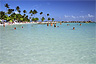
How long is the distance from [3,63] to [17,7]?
100720mm

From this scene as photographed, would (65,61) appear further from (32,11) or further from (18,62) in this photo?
(32,11)

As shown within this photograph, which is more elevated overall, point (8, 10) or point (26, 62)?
point (8, 10)

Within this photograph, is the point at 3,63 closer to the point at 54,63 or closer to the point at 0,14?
the point at 54,63

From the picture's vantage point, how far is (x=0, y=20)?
79812mm

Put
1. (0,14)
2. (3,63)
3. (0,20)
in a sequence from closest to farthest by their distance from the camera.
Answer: (3,63), (0,14), (0,20)

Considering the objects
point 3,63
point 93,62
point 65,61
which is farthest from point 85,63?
point 3,63

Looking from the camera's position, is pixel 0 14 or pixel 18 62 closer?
pixel 18 62

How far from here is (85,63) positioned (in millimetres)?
6906

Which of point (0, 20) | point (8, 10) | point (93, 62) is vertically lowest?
point (93, 62)

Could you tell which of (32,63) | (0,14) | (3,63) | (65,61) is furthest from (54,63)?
(0,14)

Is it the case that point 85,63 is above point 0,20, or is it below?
below

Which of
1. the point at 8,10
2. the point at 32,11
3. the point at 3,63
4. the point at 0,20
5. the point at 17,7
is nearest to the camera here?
the point at 3,63

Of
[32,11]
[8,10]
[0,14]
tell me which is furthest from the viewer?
[32,11]

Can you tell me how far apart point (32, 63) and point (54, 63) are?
1406mm
